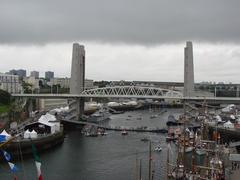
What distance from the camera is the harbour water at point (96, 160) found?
16.8m

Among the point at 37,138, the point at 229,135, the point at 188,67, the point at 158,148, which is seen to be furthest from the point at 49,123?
the point at 188,67

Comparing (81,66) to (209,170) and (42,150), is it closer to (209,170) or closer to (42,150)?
(42,150)

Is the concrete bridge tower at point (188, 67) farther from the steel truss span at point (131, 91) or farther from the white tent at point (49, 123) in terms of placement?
the white tent at point (49, 123)

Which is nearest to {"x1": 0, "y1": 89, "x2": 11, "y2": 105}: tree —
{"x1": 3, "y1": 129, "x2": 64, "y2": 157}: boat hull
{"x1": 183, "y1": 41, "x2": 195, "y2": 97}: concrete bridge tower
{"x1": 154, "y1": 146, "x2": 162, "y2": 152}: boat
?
{"x1": 3, "y1": 129, "x2": 64, "y2": 157}: boat hull

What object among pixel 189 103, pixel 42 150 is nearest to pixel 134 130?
pixel 189 103

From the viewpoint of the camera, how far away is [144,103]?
72312mm

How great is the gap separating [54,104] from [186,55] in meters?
21.6

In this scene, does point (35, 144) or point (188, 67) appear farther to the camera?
point (188, 67)

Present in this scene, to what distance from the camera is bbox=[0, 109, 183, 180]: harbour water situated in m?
16.8

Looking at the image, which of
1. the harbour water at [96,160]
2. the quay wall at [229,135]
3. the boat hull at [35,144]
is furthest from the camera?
the quay wall at [229,135]

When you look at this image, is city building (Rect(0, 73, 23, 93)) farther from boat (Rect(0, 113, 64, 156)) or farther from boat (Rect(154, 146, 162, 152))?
boat (Rect(154, 146, 162, 152))

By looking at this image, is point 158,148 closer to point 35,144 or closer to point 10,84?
point 35,144

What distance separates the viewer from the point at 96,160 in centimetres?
2000

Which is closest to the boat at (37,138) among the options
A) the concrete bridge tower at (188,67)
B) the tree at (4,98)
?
the tree at (4,98)
